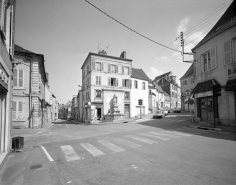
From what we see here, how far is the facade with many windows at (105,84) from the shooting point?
2875cm

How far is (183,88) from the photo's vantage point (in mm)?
41375

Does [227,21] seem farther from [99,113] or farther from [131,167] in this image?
[99,113]

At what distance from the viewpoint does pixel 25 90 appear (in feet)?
56.7

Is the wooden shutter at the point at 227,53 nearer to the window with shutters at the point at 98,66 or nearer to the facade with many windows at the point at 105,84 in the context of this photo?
the facade with many windows at the point at 105,84

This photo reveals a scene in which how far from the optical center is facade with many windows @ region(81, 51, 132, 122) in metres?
28.8

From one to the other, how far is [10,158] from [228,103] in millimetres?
15889

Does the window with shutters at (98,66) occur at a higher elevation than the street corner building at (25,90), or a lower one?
higher

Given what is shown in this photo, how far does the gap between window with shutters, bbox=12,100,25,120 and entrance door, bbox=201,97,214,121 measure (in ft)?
66.5

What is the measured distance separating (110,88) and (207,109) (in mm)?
18344

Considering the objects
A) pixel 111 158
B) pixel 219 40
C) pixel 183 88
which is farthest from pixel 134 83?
pixel 111 158

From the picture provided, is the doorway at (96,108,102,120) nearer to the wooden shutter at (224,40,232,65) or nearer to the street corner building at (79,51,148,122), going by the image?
the street corner building at (79,51,148,122)

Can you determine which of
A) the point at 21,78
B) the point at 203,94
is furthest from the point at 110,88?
the point at 203,94

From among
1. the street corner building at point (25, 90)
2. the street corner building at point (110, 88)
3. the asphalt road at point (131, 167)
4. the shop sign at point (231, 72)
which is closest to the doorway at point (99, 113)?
the street corner building at point (110, 88)

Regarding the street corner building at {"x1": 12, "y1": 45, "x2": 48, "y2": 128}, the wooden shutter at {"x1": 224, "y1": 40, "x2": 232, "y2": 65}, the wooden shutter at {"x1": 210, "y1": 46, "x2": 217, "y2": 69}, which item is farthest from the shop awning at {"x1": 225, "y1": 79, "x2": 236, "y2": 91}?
the street corner building at {"x1": 12, "y1": 45, "x2": 48, "y2": 128}
